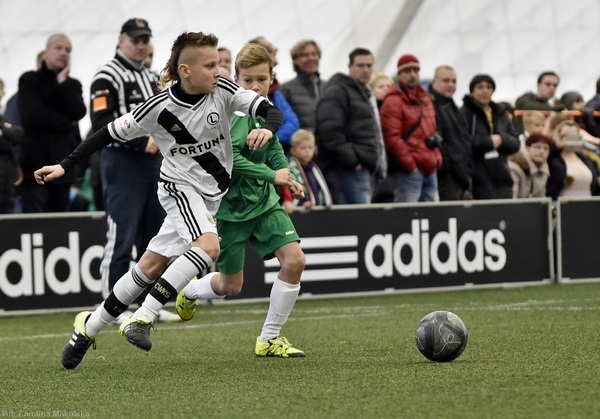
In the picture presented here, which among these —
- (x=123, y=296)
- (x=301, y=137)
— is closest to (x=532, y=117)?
(x=301, y=137)

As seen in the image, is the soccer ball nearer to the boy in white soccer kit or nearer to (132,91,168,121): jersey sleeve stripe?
the boy in white soccer kit

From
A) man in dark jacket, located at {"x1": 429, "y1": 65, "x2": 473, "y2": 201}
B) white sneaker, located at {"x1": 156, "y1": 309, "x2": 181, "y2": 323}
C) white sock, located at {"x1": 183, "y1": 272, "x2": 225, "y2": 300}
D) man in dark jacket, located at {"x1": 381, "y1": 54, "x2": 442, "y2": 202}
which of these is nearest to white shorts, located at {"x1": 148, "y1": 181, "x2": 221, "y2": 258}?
white sock, located at {"x1": 183, "y1": 272, "x2": 225, "y2": 300}

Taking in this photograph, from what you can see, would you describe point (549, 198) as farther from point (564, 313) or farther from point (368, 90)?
point (564, 313)

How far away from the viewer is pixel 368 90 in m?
13.0

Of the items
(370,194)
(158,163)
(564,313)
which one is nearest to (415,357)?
(564,313)

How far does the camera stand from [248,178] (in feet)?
27.1

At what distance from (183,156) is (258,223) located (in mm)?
838

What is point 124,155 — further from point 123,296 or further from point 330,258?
point 123,296

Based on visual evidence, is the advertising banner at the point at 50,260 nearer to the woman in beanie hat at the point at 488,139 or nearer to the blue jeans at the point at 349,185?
the blue jeans at the point at 349,185

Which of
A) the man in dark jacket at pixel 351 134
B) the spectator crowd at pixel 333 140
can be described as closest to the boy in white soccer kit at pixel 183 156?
the spectator crowd at pixel 333 140

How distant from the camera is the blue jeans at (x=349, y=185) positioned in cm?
1290

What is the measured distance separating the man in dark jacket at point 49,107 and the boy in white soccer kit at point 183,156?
13.9 feet

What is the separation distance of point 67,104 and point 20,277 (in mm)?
1531

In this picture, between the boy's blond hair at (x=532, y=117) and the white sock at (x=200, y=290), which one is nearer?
the white sock at (x=200, y=290)
